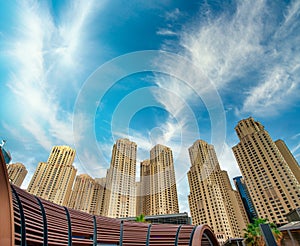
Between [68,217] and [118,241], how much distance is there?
16.2 feet

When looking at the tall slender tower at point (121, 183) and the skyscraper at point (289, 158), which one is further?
the skyscraper at point (289, 158)

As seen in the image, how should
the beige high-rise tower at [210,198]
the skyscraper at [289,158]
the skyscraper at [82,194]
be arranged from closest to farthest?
the beige high-rise tower at [210,198] → the skyscraper at [289,158] → the skyscraper at [82,194]

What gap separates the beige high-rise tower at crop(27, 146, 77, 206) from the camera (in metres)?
68.0

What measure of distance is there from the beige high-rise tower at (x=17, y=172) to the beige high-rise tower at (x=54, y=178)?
11.4 meters

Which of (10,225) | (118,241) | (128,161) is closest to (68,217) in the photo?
(118,241)

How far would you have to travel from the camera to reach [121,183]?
68.3 meters

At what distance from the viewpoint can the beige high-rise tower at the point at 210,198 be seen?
206 feet

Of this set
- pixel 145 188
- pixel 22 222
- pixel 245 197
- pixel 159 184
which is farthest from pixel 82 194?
pixel 245 197

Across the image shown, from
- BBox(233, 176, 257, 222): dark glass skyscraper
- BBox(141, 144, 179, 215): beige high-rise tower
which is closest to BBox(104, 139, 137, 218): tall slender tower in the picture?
BBox(141, 144, 179, 215): beige high-rise tower

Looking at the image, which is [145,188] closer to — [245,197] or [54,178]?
[54,178]

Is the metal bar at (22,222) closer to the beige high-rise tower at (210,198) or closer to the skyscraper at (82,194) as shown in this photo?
the beige high-rise tower at (210,198)

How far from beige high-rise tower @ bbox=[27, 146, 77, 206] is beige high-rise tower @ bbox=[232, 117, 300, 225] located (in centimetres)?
7139

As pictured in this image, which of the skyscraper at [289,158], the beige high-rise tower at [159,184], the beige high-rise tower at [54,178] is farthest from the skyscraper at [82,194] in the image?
the skyscraper at [289,158]

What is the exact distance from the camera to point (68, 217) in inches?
552
